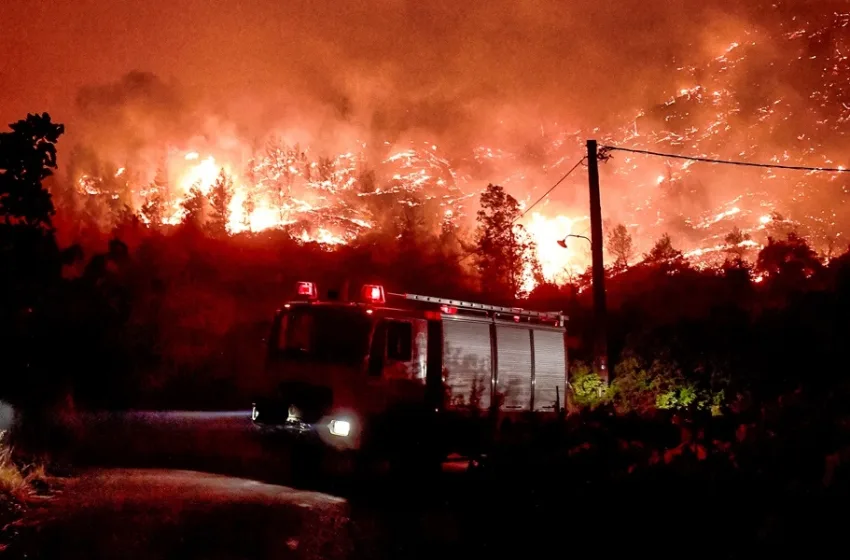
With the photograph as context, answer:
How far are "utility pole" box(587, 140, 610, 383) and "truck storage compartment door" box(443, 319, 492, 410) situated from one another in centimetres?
640

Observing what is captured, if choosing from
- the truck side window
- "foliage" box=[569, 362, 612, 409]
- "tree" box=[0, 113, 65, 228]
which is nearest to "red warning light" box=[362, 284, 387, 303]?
the truck side window

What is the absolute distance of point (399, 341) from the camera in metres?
11.4

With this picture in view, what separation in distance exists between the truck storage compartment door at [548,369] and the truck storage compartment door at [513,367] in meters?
0.35

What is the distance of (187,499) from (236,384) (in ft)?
79.9

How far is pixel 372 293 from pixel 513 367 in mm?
3971

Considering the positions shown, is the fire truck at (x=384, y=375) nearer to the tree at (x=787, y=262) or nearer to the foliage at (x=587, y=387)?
the foliage at (x=587, y=387)

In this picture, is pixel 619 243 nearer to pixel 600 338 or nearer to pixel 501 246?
pixel 501 246

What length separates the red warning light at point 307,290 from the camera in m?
12.1

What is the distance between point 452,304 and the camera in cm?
1308

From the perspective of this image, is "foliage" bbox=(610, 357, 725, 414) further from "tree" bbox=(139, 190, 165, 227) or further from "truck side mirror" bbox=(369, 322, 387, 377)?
"tree" bbox=(139, 190, 165, 227)

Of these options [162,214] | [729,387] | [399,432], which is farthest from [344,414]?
[162,214]

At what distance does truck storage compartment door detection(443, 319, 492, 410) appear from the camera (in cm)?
1263

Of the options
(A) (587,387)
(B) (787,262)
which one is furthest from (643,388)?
(B) (787,262)

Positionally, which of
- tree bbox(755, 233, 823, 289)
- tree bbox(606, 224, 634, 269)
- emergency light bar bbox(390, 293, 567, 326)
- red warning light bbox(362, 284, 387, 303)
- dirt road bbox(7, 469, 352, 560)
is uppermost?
tree bbox(606, 224, 634, 269)
